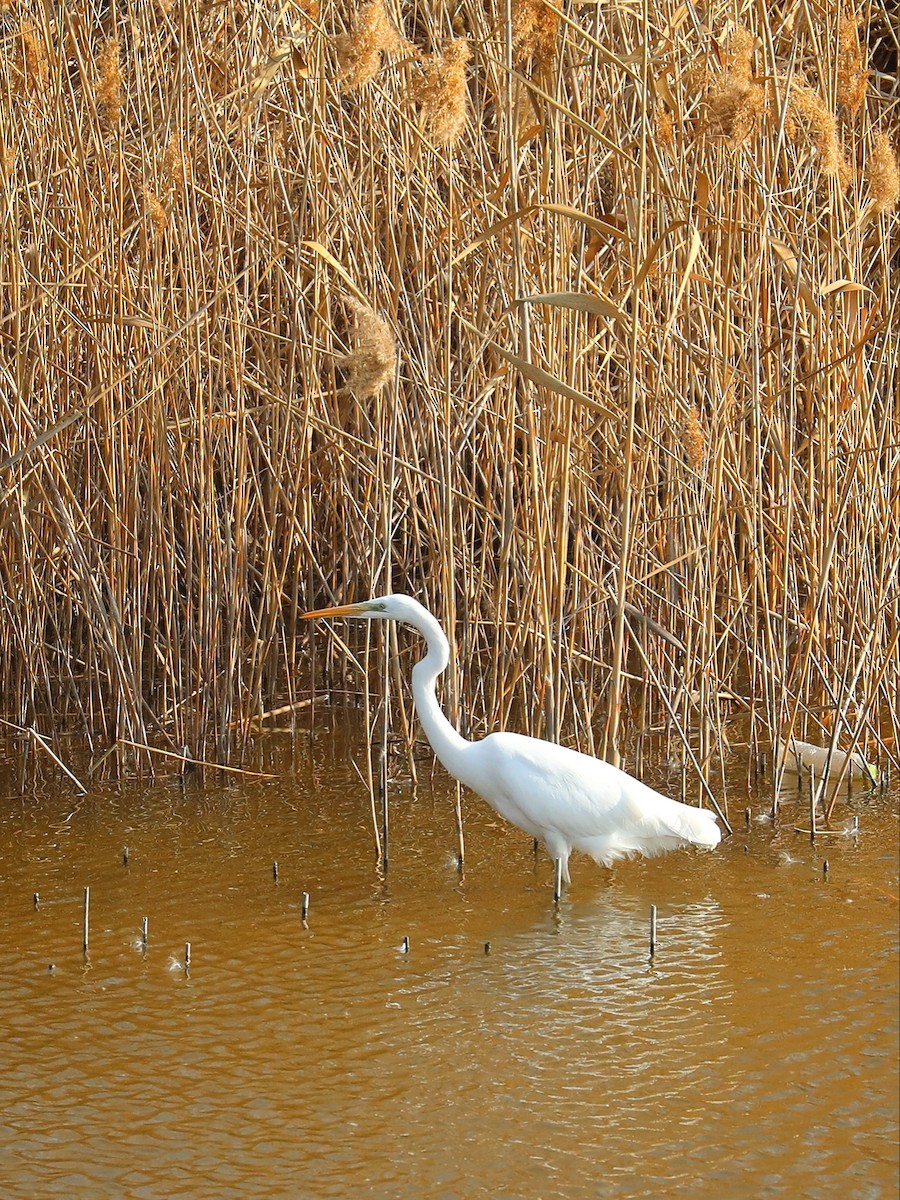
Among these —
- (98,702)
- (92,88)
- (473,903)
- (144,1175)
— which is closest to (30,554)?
(98,702)

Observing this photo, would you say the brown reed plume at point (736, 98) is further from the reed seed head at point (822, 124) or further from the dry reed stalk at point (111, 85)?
the dry reed stalk at point (111, 85)

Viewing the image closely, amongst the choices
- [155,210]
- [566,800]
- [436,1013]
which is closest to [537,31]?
[155,210]

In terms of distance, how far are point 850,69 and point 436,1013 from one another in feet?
8.94

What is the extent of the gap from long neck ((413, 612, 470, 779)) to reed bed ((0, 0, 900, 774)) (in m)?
0.08

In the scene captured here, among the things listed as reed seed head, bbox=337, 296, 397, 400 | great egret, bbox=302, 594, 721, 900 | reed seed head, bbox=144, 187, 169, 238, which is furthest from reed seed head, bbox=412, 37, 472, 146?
great egret, bbox=302, 594, 721, 900

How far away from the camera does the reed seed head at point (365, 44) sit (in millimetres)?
3654

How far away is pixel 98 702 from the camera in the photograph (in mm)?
5539

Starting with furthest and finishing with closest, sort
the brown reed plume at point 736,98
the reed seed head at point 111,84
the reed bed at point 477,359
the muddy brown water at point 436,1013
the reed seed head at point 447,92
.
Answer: the reed seed head at point 111,84 → the reed bed at point 477,359 → the brown reed plume at point 736,98 → the reed seed head at point 447,92 → the muddy brown water at point 436,1013

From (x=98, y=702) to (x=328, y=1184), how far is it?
3057mm

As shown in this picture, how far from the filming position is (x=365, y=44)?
3.68 metres

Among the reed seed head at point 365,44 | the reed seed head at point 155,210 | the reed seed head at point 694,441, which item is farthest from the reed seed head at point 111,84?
the reed seed head at point 694,441

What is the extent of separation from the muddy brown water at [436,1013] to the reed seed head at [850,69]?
81.5 inches

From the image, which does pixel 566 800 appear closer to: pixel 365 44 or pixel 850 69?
pixel 365 44

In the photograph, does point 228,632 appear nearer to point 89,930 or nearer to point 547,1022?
point 89,930
